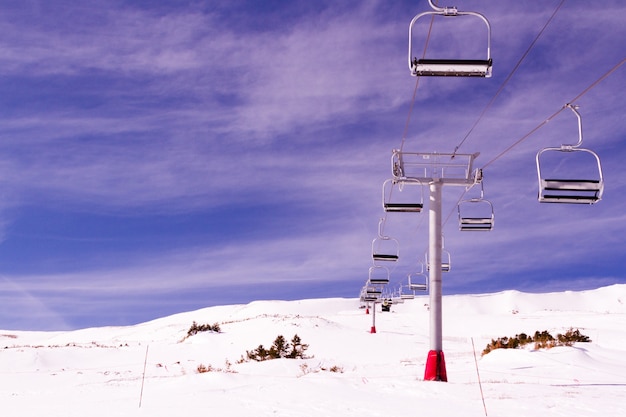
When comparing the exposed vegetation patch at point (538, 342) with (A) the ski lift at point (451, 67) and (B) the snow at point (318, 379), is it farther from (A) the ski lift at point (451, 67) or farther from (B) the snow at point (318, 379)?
(A) the ski lift at point (451, 67)

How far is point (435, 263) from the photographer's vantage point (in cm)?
1838

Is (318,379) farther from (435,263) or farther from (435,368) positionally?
(435,263)

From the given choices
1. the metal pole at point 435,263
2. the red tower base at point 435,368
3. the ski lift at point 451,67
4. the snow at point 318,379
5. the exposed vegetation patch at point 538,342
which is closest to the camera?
the ski lift at point 451,67

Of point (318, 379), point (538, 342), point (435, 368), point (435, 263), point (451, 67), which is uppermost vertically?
point (451, 67)

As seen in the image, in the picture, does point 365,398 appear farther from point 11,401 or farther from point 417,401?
point 11,401

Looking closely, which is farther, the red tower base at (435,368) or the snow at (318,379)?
the red tower base at (435,368)

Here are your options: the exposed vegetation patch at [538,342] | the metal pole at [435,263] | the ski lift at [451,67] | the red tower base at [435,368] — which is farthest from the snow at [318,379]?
the ski lift at [451,67]

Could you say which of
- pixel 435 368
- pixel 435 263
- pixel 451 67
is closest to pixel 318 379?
pixel 435 368

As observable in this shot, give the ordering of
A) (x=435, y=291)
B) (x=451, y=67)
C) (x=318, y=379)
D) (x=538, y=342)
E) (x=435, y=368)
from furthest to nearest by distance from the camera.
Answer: (x=538, y=342), (x=435, y=291), (x=435, y=368), (x=318, y=379), (x=451, y=67)

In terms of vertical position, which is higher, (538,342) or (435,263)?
(435,263)

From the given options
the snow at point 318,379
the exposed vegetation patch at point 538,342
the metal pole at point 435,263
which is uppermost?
the metal pole at point 435,263

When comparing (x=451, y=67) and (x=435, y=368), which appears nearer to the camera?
(x=451, y=67)

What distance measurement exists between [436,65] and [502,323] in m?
49.5

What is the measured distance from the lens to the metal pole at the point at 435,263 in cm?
1828
